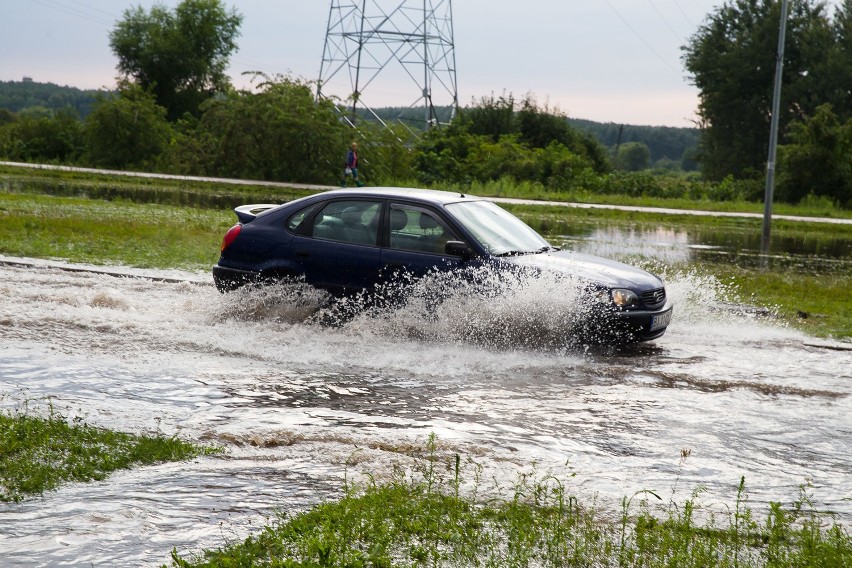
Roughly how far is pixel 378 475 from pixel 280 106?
1456 inches

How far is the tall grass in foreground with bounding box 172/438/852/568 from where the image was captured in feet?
15.3

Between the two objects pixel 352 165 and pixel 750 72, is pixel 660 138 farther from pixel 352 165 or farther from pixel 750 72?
pixel 352 165

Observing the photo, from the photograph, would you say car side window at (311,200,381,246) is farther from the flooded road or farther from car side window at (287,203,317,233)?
the flooded road

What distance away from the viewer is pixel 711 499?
5.84 m

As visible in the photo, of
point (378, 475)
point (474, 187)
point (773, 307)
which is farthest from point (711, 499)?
point (474, 187)

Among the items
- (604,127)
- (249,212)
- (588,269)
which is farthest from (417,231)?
(604,127)

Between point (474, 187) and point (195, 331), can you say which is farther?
point (474, 187)

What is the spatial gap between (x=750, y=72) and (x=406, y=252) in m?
58.2

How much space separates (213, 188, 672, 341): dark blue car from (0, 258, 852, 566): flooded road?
1.09 ft

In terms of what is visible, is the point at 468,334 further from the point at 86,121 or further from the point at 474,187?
the point at 86,121

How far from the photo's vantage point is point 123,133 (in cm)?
4916

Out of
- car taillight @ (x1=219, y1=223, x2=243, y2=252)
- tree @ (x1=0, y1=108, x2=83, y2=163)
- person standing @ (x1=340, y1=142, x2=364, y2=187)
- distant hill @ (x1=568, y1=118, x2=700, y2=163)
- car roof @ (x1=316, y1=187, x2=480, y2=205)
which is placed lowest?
car taillight @ (x1=219, y1=223, x2=243, y2=252)

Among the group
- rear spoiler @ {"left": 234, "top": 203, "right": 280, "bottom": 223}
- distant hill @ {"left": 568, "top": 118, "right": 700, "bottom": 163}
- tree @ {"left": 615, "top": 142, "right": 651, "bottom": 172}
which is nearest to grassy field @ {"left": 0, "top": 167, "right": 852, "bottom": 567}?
rear spoiler @ {"left": 234, "top": 203, "right": 280, "bottom": 223}

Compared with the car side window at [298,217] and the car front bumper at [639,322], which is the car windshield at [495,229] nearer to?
the car front bumper at [639,322]
